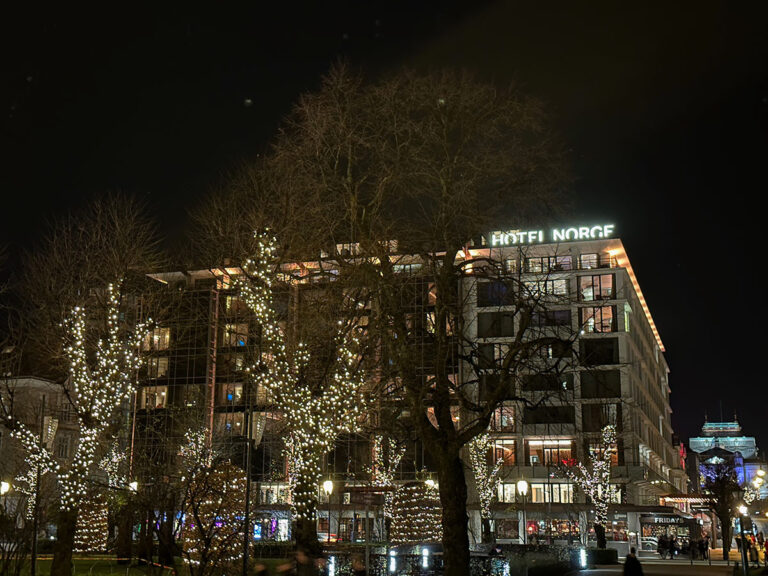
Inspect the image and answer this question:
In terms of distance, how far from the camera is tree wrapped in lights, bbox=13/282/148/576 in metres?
28.0

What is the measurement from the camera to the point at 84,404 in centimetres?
2938

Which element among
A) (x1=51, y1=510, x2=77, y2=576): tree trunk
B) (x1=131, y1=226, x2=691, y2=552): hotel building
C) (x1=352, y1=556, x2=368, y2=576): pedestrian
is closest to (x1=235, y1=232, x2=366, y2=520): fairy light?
(x1=352, y1=556, x2=368, y2=576): pedestrian

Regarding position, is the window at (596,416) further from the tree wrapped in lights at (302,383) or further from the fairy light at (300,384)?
the fairy light at (300,384)

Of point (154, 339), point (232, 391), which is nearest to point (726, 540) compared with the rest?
point (232, 391)

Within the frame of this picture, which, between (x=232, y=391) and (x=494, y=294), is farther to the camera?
(x=232, y=391)

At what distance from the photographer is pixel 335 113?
81.9 ft

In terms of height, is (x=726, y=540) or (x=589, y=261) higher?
(x=589, y=261)

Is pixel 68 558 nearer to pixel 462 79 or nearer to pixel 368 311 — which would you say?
pixel 368 311

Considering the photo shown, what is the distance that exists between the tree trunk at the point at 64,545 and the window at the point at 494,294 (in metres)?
14.9

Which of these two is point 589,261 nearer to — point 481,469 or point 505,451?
point 505,451

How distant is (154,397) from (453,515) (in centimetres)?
7007

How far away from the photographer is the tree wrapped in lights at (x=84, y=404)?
91.8 ft

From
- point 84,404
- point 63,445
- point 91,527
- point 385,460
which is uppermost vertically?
point 84,404

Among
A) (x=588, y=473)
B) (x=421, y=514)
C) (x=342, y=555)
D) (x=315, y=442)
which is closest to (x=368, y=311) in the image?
(x=315, y=442)
